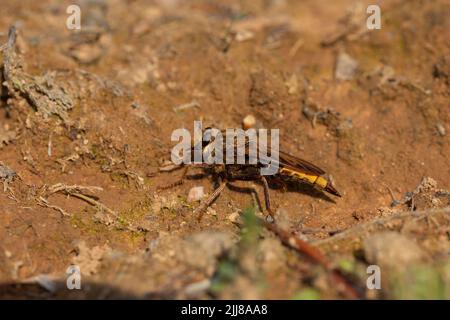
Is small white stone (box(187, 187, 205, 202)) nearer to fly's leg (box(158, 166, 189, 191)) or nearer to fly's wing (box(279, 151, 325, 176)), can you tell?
fly's leg (box(158, 166, 189, 191))

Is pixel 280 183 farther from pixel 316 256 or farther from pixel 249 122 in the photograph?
pixel 316 256

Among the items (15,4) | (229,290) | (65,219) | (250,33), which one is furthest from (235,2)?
(229,290)

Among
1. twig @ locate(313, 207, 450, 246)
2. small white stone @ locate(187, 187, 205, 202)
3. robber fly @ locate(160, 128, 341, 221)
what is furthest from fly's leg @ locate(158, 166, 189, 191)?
twig @ locate(313, 207, 450, 246)

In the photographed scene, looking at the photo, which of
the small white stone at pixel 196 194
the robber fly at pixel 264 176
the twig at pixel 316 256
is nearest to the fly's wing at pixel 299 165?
the robber fly at pixel 264 176

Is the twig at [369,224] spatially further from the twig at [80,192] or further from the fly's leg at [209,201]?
the twig at [80,192]
